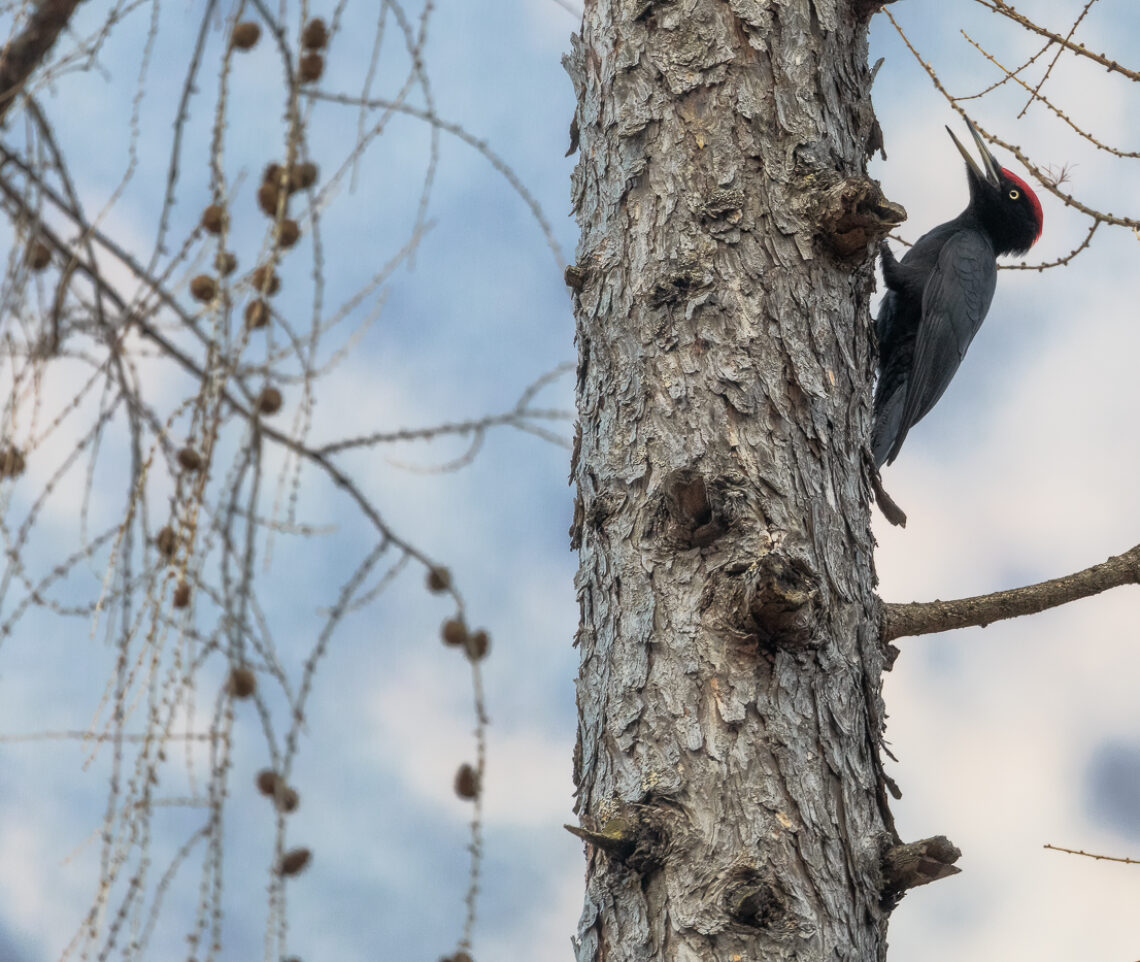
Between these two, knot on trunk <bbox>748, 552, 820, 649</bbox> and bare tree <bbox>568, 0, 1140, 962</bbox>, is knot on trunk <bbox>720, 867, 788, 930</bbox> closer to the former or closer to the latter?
bare tree <bbox>568, 0, 1140, 962</bbox>

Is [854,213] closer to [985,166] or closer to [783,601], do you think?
[783,601]

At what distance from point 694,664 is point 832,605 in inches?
10.2

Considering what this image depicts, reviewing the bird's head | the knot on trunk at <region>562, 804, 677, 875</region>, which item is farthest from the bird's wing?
the knot on trunk at <region>562, 804, 677, 875</region>

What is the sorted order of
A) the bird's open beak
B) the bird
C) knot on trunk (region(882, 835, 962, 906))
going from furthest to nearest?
the bird's open beak < the bird < knot on trunk (region(882, 835, 962, 906))

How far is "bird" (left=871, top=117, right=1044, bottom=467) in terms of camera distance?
3.37 metres

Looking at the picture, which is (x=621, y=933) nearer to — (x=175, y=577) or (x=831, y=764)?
(x=831, y=764)

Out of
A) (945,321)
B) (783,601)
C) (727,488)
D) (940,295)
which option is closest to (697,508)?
(727,488)

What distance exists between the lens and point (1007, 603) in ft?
6.73

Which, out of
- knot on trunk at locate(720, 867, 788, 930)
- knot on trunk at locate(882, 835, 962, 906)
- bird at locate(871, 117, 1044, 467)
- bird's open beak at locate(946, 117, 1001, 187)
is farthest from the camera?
bird's open beak at locate(946, 117, 1001, 187)

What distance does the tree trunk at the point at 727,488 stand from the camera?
155 centimetres

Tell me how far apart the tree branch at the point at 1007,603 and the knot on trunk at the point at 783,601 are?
1.09 ft

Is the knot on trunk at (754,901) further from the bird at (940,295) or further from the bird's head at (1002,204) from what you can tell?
the bird's head at (1002,204)

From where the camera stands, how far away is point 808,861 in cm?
154

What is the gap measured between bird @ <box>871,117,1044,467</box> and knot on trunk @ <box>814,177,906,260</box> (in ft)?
4.60
